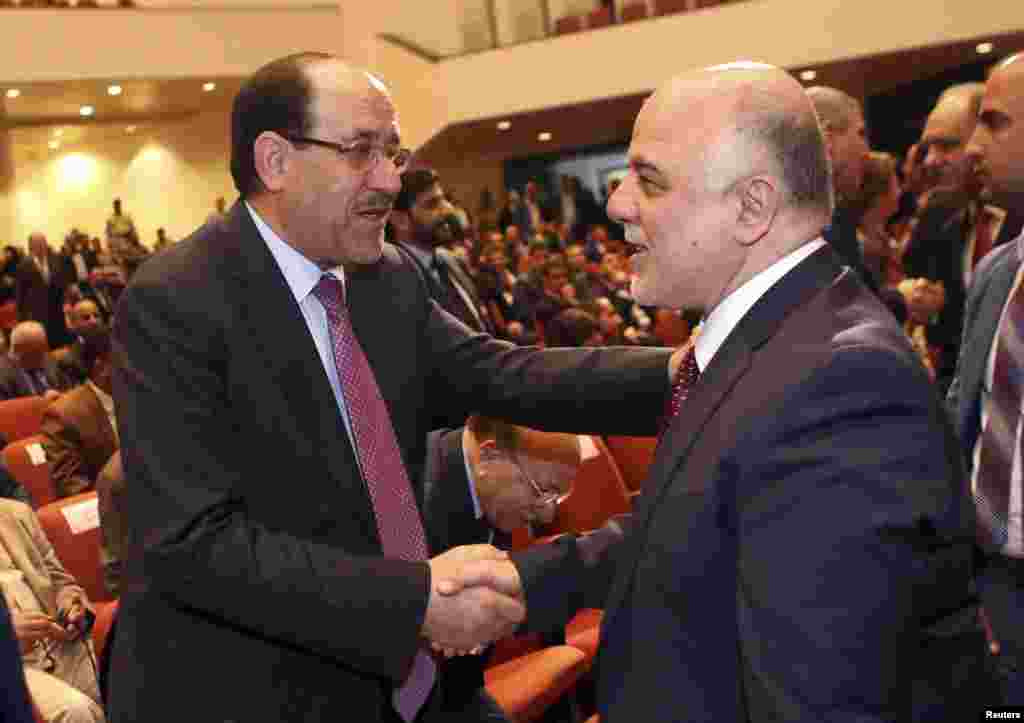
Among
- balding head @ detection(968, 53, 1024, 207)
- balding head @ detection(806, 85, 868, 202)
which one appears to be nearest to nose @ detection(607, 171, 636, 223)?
balding head @ detection(968, 53, 1024, 207)

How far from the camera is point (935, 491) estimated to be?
1.42 m

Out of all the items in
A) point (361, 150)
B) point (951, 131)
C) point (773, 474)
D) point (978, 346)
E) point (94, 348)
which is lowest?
point (94, 348)

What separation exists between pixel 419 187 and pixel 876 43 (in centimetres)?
1200

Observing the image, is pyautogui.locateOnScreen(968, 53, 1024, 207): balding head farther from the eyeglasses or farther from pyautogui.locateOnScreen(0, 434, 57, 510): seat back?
pyautogui.locateOnScreen(0, 434, 57, 510): seat back

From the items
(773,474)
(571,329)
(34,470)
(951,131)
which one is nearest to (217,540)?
(773,474)

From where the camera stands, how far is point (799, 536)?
1.38m

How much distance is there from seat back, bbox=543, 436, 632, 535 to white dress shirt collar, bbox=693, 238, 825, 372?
297 centimetres

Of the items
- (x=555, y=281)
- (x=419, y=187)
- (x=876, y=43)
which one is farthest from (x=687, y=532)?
(x=876, y=43)

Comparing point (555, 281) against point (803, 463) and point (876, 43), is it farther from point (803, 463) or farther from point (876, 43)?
point (803, 463)

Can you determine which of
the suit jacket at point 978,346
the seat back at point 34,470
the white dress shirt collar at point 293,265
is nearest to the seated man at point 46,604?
the seat back at point 34,470

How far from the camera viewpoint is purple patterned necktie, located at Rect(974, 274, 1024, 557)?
2162 mm

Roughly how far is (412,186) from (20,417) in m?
3.10

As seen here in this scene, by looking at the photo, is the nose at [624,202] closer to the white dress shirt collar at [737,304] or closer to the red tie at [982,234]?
the white dress shirt collar at [737,304]

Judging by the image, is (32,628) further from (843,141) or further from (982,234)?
(982,234)
